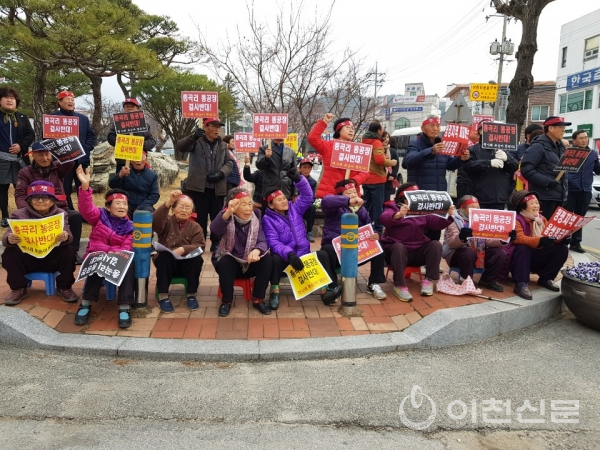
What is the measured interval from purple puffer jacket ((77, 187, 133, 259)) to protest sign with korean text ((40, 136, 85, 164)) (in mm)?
911

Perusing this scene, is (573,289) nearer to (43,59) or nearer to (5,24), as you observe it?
(43,59)

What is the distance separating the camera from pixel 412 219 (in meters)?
4.94

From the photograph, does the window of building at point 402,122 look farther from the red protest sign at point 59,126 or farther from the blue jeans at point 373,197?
the red protest sign at point 59,126

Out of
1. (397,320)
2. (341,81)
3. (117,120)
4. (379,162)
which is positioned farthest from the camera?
(341,81)

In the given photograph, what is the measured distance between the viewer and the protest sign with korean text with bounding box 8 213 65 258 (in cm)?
418

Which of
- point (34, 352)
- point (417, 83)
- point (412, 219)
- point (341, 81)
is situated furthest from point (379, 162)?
point (417, 83)

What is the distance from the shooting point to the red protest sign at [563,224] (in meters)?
4.77

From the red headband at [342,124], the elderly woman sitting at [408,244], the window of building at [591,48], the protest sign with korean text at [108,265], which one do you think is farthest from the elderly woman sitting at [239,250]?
the window of building at [591,48]

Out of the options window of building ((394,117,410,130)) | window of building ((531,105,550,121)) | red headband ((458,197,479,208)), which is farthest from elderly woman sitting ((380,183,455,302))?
window of building ((394,117,410,130))

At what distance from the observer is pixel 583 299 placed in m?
4.40

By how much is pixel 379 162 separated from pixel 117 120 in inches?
137

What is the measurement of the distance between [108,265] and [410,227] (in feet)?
10.2

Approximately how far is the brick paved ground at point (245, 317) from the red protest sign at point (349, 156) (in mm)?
1492

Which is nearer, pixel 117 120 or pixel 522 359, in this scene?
pixel 522 359
